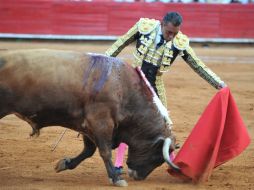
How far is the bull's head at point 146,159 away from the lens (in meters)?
5.21

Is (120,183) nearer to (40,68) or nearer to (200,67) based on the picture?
(40,68)

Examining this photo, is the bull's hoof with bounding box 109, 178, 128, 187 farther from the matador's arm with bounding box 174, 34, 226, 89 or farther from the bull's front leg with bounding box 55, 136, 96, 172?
the matador's arm with bounding box 174, 34, 226, 89

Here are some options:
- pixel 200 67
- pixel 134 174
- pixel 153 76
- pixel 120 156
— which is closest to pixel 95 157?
pixel 120 156

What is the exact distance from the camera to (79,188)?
496 cm

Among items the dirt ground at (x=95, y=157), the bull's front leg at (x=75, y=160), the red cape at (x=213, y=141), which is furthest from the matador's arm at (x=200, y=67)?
the bull's front leg at (x=75, y=160)

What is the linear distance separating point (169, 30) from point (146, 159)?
106 cm

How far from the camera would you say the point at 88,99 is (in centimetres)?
488

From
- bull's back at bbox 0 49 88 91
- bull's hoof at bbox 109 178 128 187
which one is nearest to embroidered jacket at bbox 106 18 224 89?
bull's back at bbox 0 49 88 91

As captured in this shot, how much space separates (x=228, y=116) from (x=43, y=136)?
2.39 meters

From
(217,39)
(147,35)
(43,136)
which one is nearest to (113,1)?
(217,39)

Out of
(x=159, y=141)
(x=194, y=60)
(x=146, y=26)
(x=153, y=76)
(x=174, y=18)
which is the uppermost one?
(x=174, y=18)

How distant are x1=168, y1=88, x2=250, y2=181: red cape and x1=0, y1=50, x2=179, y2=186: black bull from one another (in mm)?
233

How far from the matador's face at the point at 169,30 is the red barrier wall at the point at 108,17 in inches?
451

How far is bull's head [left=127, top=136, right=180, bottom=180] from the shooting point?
5.21 m
